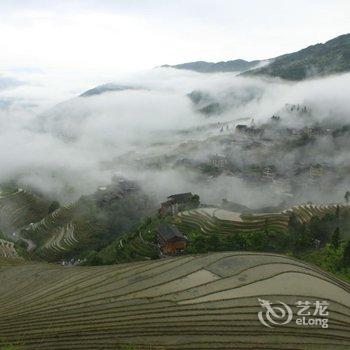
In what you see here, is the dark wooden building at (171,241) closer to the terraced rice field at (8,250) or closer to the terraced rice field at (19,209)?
the terraced rice field at (8,250)

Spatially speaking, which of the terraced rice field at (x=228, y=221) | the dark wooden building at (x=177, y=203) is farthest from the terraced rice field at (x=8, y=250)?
the dark wooden building at (x=177, y=203)

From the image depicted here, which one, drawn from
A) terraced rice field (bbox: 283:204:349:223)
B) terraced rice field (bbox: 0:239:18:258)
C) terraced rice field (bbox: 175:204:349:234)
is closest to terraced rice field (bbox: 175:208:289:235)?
terraced rice field (bbox: 175:204:349:234)

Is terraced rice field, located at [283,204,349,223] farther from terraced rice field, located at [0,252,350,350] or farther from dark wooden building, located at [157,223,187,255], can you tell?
terraced rice field, located at [0,252,350,350]

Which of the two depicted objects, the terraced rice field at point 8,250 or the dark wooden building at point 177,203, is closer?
the terraced rice field at point 8,250

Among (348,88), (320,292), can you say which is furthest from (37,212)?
(348,88)

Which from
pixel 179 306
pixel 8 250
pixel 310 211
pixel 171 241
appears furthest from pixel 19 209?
pixel 179 306

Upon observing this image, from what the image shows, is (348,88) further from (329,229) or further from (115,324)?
(115,324)
